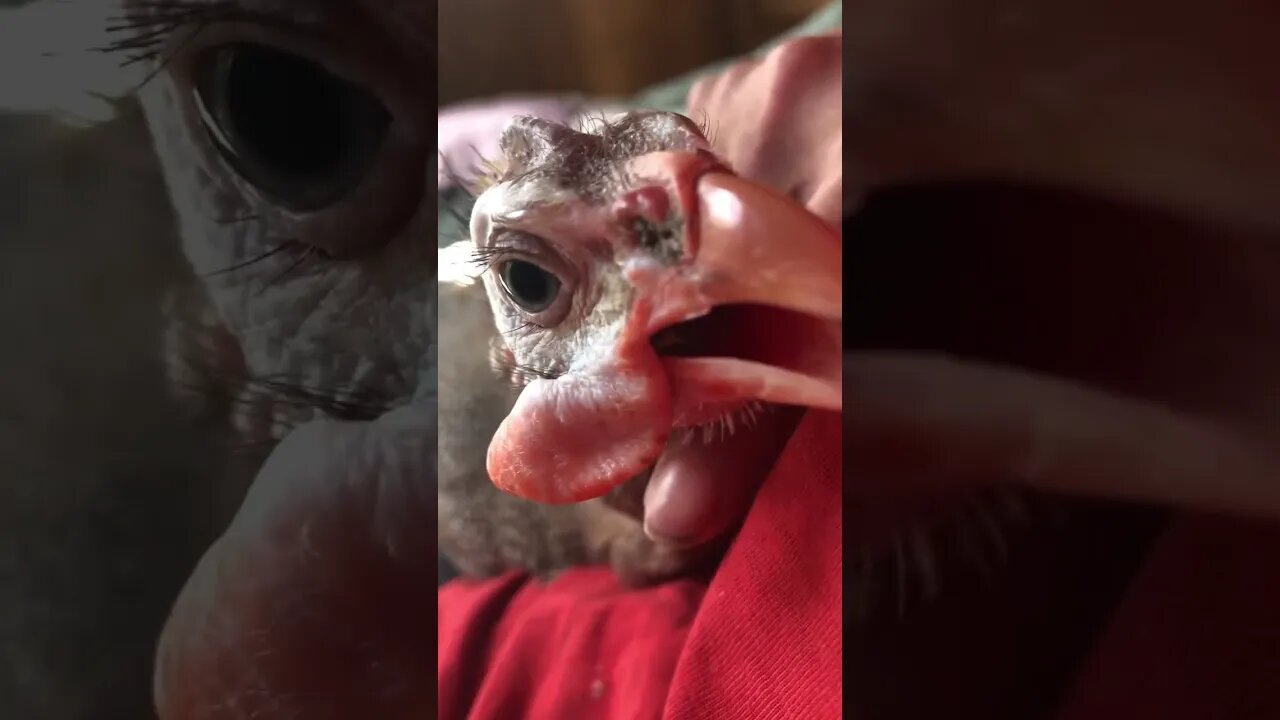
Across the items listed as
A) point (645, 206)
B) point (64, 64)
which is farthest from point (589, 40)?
point (64, 64)

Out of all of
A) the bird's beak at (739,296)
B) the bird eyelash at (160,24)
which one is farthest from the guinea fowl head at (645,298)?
the bird eyelash at (160,24)

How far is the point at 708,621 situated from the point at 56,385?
0.97 feet

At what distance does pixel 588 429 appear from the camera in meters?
0.30

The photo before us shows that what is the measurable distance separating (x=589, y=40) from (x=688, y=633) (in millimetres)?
255

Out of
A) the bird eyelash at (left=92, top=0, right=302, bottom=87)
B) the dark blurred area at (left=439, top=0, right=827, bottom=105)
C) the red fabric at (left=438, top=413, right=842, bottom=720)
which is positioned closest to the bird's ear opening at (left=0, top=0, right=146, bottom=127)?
the bird eyelash at (left=92, top=0, right=302, bottom=87)

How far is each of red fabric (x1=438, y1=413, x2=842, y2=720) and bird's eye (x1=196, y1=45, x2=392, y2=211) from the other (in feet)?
0.59

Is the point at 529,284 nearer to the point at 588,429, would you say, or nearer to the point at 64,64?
the point at 588,429

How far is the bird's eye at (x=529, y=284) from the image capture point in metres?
0.31

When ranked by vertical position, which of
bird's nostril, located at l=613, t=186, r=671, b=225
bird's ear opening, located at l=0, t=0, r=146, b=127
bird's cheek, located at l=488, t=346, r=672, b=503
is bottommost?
bird's cheek, located at l=488, t=346, r=672, b=503

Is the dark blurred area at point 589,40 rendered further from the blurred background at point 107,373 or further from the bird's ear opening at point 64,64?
the bird's ear opening at point 64,64

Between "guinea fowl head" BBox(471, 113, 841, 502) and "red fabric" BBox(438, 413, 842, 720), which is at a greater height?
"guinea fowl head" BBox(471, 113, 841, 502)

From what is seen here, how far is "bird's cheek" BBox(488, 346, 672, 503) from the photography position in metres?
0.30

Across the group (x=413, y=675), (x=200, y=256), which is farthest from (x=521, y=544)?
(x=200, y=256)

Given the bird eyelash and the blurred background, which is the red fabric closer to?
the blurred background
